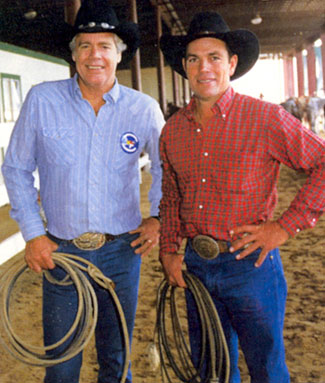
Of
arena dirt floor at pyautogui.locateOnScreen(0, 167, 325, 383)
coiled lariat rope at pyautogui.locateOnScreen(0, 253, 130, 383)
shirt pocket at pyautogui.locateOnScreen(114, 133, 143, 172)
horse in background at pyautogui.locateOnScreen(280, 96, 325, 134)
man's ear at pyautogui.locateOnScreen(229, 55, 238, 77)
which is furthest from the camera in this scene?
horse in background at pyautogui.locateOnScreen(280, 96, 325, 134)

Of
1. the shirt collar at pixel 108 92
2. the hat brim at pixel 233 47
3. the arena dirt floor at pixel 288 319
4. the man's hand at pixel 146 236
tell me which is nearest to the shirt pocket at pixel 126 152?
the shirt collar at pixel 108 92

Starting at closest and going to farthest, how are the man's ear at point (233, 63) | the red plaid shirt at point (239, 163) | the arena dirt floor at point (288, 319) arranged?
the red plaid shirt at point (239, 163)
the man's ear at point (233, 63)
the arena dirt floor at point (288, 319)

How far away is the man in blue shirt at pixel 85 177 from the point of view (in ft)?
6.81

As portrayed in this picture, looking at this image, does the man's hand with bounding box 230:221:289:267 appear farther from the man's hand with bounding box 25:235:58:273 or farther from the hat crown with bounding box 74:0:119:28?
the hat crown with bounding box 74:0:119:28

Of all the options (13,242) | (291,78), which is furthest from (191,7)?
(291,78)

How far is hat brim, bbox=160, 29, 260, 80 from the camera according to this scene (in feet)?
6.53

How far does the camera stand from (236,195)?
1.93 meters

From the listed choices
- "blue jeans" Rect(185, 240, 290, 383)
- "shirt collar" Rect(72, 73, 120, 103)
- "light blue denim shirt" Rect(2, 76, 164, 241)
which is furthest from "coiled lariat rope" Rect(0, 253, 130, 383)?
"shirt collar" Rect(72, 73, 120, 103)

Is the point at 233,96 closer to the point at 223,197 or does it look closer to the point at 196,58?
the point at 196,58

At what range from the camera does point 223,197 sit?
194 centimetres

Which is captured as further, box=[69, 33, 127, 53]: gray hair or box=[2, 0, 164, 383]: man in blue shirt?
box=[69, 33, 127, 53]: gray hair

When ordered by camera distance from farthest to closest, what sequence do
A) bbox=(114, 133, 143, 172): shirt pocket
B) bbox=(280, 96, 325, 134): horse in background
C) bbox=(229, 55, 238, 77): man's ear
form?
bbox=(280, 96, 325, 134): horse in background → bbox=(114, 133, 143, 172): shirt pocket → bbox=(229, 55, 238, 77): man's ear

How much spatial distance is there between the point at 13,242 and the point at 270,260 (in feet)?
7.16

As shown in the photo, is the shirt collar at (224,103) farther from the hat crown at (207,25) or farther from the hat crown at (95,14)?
the hat crown at (95,14)
